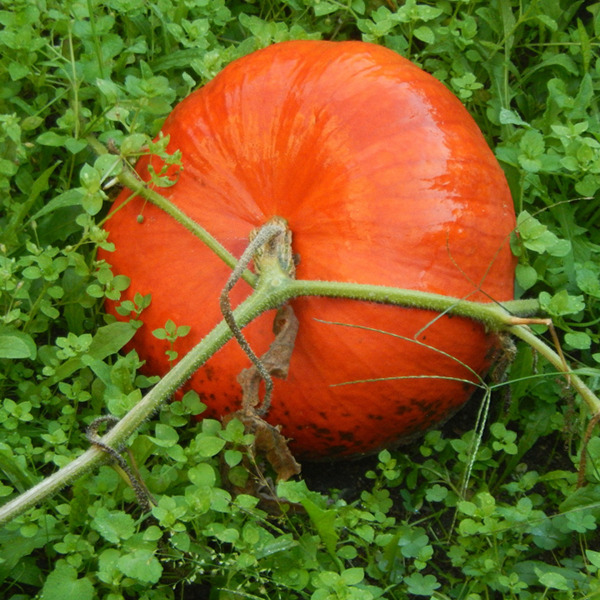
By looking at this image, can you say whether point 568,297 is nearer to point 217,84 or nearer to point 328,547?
point 328,547

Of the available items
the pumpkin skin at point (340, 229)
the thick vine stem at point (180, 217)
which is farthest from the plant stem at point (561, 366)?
the thick vine stem at point (180, 217)

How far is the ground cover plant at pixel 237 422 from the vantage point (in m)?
2.19

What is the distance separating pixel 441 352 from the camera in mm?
2305

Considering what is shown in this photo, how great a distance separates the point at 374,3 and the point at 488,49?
431 mm

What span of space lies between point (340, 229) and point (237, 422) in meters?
0.52

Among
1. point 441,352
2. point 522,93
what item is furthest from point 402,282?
point 522,93

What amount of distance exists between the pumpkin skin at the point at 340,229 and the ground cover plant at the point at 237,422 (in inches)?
4.0

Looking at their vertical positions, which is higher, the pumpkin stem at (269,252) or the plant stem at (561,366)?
the pumpkin stem at (269,252)

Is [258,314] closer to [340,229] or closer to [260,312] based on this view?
[260,312]

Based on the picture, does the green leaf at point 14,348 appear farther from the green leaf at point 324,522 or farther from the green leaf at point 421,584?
the green leaf at point 421,584

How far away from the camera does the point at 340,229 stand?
2.31 meters

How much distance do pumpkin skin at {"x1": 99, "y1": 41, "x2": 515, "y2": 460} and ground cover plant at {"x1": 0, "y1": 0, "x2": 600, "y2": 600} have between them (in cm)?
10

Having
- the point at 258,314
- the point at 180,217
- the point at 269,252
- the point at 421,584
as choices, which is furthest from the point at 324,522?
the point at 180,217

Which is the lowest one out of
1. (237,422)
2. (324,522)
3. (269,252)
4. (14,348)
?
(324,522)
